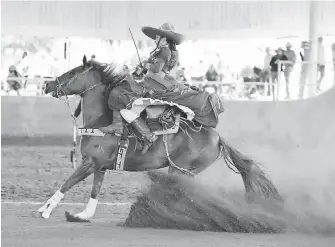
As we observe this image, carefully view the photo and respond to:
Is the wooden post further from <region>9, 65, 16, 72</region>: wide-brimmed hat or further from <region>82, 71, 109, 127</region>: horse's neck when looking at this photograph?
<region>82, 71, 109, 127</region>: horse's neck

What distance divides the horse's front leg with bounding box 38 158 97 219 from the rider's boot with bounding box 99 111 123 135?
13.8 inches

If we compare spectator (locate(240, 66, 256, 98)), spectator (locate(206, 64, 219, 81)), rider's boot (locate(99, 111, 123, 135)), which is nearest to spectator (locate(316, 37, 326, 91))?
spectator (locate(240, 66, 256, 98))

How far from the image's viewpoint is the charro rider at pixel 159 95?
8.85 meters

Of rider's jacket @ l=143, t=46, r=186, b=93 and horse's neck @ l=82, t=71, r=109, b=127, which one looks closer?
rider's jacket @ l=143, t=46, r=186, b=93

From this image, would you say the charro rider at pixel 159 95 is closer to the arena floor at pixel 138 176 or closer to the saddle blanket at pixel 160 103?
the saddle blanket at pixel 160 103

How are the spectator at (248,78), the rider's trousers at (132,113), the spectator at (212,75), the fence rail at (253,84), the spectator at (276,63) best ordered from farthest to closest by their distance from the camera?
1. the spectator at (212,75)
2. the spectator at (248,78)
3. the spectator at (276,63)
4. the fence rail at (253,84)
5. the rider's trousers at (132,113)

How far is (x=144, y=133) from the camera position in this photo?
8.80 m

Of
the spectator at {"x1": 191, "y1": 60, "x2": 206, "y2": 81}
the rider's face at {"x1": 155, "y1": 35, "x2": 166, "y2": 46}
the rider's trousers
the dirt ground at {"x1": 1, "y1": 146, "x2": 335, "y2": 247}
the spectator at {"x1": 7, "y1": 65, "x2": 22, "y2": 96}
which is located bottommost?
the dirt ground at {"x1": 1, "y1": 146, "x2": 335, "y2": 247}

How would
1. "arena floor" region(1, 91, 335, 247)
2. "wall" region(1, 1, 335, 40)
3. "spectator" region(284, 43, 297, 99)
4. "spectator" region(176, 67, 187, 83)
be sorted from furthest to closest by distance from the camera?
1. "wall" region(1, 1, 335, 40)
2. "spectator" region(176, 67, 187, 83)
3. "spectator" region(284, 43, 297, 99)
4. "arena floor" region(1, 91, 335, 247)

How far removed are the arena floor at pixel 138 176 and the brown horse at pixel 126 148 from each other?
29 centimetres

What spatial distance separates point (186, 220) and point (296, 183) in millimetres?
1412

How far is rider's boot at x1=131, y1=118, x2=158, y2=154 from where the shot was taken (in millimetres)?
8812

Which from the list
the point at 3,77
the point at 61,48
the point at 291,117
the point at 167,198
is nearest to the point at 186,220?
the point at 167,198

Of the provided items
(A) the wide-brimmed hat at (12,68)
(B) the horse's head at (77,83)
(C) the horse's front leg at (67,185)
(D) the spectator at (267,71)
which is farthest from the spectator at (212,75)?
(C) the horse's front leg at (67,185)
